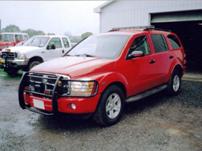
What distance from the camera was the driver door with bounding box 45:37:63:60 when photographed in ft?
39.6

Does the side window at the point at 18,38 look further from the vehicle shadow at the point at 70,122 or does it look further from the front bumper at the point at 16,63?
the vehicle shadow at the point at 70,122

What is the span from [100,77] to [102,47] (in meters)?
1.24

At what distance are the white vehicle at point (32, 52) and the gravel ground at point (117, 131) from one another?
483 cm

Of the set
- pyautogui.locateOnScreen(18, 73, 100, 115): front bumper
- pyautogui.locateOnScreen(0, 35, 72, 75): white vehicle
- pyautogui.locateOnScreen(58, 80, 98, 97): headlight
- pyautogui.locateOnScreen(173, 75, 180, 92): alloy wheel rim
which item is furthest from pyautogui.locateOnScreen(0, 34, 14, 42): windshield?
pyautogui.locateOnScreen(58, 80, 98, 97): headlight

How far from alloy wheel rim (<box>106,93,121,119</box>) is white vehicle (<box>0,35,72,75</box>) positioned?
7.02 m

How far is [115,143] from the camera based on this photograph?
14.1 ft

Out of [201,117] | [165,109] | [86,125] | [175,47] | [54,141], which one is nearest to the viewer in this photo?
[54,141]

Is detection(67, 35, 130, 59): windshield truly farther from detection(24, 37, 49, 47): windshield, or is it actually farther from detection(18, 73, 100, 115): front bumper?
detection(24, 37, 49, 47): windshield

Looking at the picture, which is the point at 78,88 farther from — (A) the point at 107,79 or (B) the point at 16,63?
(B) the point at 16,63

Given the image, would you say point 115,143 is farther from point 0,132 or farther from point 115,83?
point 0,132

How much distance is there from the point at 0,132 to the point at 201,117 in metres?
4.01

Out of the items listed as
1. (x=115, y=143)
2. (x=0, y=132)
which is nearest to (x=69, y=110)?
(x=115, y=143)

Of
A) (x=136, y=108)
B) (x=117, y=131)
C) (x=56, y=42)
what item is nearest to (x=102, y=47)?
(x=136, y=108)

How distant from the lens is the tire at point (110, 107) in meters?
4.85
